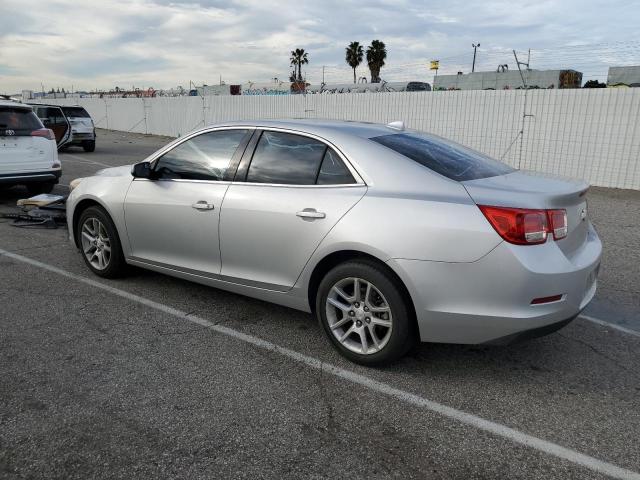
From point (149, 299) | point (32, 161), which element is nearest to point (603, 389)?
point (149, 299)

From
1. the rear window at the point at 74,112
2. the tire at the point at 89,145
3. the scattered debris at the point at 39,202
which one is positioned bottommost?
the tire at the point at 89,145

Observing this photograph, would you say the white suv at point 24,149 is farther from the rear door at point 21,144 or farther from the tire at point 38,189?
the tire at point 38,189

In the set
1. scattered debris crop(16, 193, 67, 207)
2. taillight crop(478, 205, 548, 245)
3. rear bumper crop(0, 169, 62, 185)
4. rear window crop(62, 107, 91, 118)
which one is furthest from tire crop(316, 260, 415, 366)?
rear window crop(62, 107, 91, 118)

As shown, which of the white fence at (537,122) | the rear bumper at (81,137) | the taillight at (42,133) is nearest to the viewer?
the taillight at (42,133)

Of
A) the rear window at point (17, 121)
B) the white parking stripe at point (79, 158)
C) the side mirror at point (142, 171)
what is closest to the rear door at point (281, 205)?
the side mirror at point (142, 171)

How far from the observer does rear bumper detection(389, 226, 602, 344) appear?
295cm

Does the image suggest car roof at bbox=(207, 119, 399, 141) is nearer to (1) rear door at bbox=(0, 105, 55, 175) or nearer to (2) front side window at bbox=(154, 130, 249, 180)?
(2) front side window at bbox=(154, 130, 249, 180)

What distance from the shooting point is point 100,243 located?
516 centimetres

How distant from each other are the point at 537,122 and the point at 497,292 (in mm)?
11562

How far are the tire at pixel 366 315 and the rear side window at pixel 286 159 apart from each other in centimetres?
73

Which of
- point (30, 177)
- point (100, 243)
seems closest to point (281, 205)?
point (100, 243)

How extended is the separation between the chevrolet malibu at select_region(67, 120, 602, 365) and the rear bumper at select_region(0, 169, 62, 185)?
518 cm

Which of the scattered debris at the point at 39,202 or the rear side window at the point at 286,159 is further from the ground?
the rear side window at the point at 286,159

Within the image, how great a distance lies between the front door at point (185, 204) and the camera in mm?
4176
